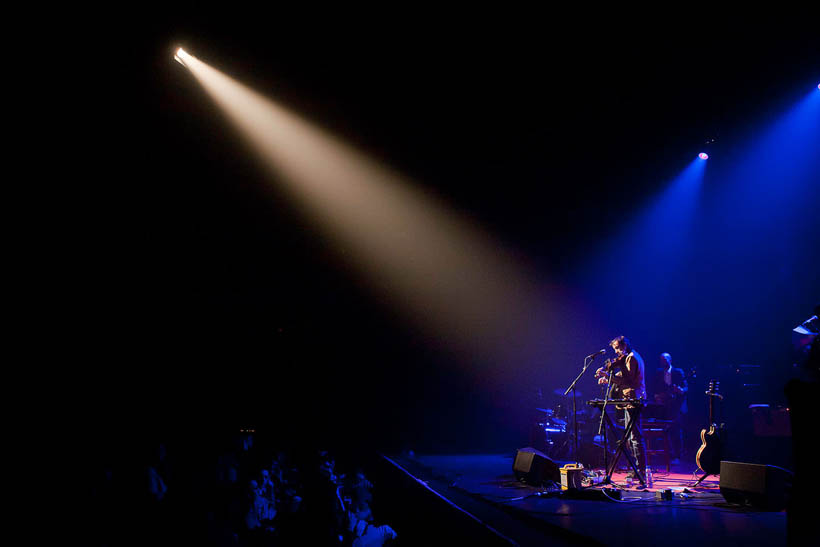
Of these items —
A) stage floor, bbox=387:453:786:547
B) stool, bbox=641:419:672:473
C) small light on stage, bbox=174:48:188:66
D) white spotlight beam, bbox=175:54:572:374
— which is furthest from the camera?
white spotlight beam, bbox=175:54:572:374

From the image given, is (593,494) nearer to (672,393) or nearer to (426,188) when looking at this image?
(672,393)

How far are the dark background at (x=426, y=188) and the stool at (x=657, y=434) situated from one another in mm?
1626

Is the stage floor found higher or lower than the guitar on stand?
lower

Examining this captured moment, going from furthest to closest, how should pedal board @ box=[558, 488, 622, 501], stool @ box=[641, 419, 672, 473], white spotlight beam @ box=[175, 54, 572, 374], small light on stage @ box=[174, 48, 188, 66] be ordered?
white spotlight beam @ box=[175, 54, 572, 374]
small light on stage @ box=[174, 48, 188, 66]
stool @ box=[641, 419, 672, 473]
pedal board @ box=[558, 488, 622, 501]

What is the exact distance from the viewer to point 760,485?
13.5 feet

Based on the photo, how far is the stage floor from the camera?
3.15 metres

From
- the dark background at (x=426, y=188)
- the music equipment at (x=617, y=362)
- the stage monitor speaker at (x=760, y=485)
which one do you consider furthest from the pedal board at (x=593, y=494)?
the dark background at (x=426, y=188)

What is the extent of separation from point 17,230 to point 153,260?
2659mm

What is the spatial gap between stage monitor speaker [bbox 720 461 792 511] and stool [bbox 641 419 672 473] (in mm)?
2956

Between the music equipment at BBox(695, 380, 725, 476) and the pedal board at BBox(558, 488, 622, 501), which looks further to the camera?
the music equipment at BBox(695, 380, 725, 476)

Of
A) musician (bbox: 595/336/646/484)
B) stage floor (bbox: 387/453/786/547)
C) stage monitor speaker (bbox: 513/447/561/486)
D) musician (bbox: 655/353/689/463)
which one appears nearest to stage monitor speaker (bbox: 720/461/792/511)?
stage floor (bbox: 387/453/786/547)

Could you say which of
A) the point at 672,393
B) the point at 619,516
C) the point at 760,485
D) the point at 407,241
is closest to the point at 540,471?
the point at 619,516

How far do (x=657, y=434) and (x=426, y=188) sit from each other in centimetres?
606

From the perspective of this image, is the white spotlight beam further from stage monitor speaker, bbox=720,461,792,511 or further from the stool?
stage monitor speaker, bbox=720,461,792,511
